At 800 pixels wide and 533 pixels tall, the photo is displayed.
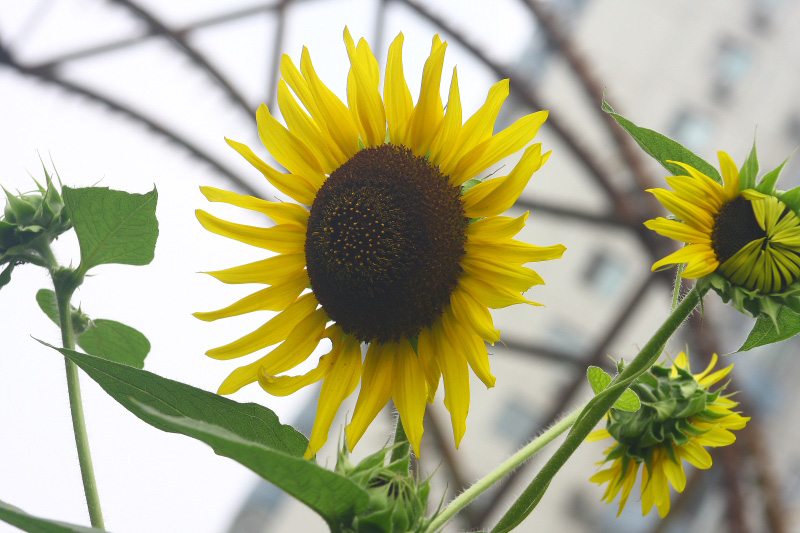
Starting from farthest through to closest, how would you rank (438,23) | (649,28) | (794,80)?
(794,80)
(649,28)
(438,23)

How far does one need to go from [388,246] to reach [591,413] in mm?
158

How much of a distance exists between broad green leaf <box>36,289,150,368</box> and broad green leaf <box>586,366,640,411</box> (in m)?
0.33

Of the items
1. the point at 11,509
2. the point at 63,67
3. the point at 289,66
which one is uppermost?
the point at 63,67

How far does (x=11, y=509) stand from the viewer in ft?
0.97

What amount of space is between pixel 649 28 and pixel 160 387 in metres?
6.96

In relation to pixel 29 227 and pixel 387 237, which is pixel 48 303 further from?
pixel 387 237

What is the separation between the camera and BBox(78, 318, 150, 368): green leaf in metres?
0.55

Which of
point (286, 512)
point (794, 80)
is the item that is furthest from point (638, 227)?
point (794, 80)

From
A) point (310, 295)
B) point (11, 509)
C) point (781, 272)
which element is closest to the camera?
point (11, 509)

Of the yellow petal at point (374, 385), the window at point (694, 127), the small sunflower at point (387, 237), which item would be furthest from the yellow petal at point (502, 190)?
the window at point (694, 127)

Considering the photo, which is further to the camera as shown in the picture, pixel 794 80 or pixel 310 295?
pixel 794 80

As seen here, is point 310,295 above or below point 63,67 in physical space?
below

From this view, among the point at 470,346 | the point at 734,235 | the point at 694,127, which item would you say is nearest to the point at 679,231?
the point at 734,235

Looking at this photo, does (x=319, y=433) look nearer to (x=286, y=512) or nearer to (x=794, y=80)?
(x=286, y=512)
